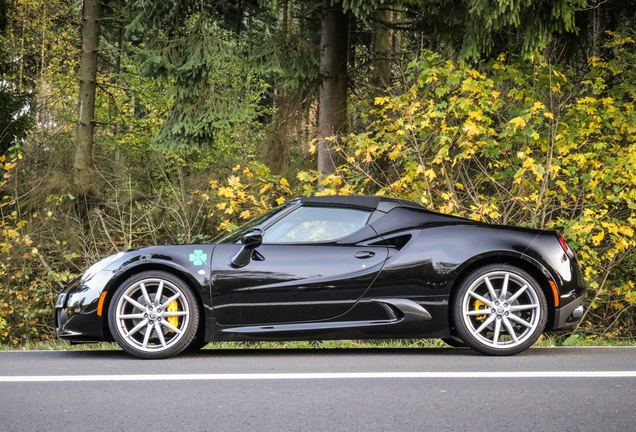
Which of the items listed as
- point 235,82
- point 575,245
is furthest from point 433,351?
point 235,82

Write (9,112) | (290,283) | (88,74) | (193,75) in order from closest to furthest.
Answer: (290,283), (193,75), (9,112), (88,74)

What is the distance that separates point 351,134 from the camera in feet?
33.7

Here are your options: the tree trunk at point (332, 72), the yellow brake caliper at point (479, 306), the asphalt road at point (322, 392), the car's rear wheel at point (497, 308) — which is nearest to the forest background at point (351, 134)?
the tree trunk at point (332, 72)

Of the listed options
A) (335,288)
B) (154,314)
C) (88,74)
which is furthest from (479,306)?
(88,74)

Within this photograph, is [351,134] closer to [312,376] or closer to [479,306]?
[479,306]

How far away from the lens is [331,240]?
5.95m

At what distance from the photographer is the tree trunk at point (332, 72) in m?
12.4

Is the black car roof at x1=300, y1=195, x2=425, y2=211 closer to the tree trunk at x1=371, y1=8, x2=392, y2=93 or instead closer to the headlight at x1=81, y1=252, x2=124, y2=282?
the headlight at x1=81, y1=252, x2=124, y2=282

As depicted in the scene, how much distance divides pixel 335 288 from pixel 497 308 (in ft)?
4.30

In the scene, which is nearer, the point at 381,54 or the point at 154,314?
the point at 154,314

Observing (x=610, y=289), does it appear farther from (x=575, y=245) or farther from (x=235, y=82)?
(x=235, y=82)

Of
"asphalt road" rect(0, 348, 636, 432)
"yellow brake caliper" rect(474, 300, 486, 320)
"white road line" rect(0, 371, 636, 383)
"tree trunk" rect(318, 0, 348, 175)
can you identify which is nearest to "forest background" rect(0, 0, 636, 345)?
"tree trunk" rect(318, 0, 348, 175)

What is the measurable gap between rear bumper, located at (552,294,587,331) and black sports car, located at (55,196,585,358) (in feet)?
0.03

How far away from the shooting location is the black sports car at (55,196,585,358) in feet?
18.8
